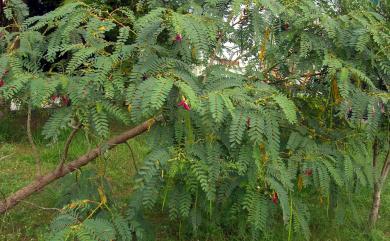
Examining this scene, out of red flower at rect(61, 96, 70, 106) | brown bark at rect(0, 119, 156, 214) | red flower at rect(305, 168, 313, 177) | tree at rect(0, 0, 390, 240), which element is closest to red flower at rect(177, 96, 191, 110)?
tree at rect(0, 0, 390, 240)

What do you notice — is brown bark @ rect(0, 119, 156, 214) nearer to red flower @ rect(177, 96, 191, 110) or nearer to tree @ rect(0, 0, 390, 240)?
tree @ rect(0, 0, 390, 240)

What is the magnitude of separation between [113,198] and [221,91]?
1.51m

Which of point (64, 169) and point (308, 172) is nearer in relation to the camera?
point (308, 172)

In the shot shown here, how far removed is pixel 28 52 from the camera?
3.00 meters

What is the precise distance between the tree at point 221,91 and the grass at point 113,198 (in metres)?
0.46

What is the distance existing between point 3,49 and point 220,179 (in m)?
1.58

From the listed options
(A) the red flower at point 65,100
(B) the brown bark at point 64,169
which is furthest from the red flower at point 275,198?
(A) the red flower at point 65,100

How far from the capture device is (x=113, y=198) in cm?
377

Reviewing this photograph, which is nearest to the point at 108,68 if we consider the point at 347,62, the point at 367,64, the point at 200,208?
the point at 200,208

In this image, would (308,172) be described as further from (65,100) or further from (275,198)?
(65,100)

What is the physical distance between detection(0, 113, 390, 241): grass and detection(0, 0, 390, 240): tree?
0.46m

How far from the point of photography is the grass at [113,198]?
388 centimetres

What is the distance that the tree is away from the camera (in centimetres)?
268

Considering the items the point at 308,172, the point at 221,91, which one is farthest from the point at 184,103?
the point at 308,172
